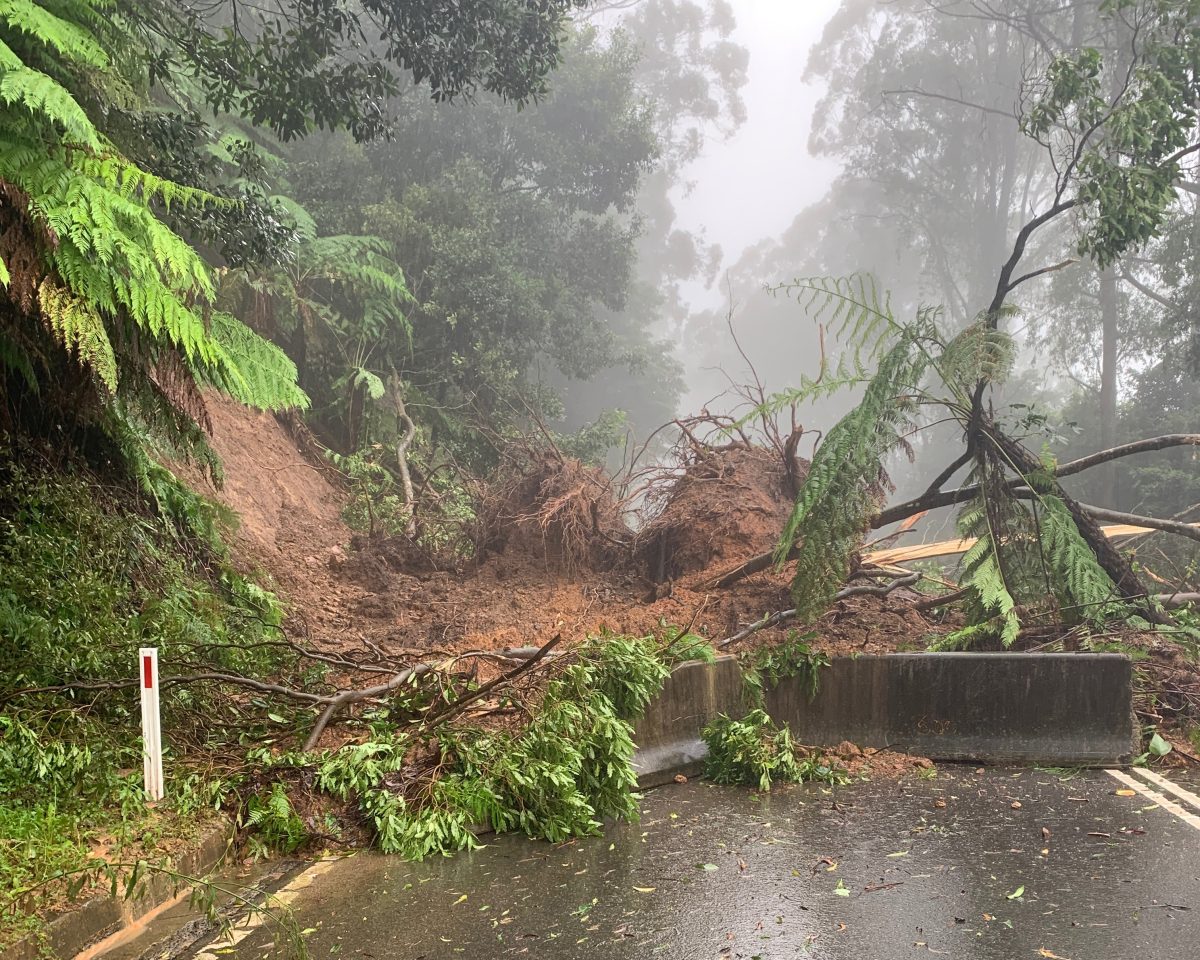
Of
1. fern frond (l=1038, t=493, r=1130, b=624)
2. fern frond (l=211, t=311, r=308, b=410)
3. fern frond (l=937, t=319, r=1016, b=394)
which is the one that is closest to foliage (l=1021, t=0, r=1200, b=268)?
fern frond (l=937, t=319, r=1016, b=394)

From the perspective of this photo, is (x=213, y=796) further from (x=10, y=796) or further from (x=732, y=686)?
(x=732, y=686)

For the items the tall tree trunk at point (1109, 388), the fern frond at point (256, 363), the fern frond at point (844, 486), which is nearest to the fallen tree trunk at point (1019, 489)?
the fern frond at point (844, 486)

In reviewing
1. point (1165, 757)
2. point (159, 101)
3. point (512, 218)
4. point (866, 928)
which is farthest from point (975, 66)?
point (866, 928)

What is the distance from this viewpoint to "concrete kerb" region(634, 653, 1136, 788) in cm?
628

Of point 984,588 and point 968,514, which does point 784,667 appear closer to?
point 984,588

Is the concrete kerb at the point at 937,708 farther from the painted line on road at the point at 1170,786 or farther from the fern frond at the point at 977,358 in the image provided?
the fern frond at the point at 977,358

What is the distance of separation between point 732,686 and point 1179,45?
291 inches

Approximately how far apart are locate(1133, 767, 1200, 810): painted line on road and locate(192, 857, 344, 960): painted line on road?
15.7 feet

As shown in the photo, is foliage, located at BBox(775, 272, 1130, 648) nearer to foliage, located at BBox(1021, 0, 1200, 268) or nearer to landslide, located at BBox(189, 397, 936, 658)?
landslide, located at BBox(189, 397, 936, 658)

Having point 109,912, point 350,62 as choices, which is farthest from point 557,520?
point 109,912

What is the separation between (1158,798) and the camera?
17.6ft

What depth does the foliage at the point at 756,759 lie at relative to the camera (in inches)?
234

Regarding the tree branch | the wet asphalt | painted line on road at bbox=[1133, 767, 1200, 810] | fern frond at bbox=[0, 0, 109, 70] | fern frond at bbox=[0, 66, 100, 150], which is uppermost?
fern frond at bbox=[0, 0, 109, 70]

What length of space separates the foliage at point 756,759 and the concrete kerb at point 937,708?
22 cm
